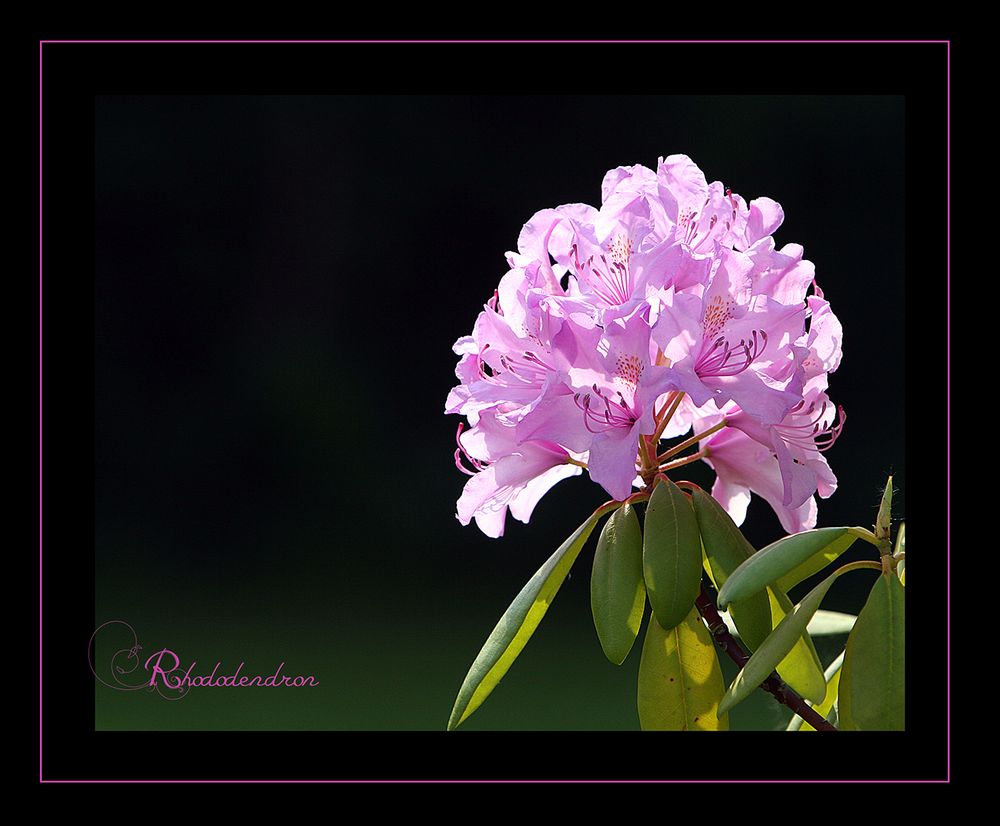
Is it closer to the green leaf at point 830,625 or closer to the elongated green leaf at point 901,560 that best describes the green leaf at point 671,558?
the elongated green leaf at point 901,560

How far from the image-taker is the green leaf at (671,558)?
64 cm

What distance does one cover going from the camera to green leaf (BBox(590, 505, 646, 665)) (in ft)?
2.12

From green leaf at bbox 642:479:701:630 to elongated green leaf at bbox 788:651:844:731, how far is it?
0.47 ft

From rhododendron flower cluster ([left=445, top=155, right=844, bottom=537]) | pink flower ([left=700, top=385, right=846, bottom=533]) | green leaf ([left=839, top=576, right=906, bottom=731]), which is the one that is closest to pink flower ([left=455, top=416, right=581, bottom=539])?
rhododendron flower cluster ([left=445, top=155, right=844, bottom=537])

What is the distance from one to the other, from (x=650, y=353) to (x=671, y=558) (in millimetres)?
121

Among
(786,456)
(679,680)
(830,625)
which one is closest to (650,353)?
(786,456)

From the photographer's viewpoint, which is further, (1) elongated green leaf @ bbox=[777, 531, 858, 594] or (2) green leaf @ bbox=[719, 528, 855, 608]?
(1) elongated green leaf @ bbox=[777, 531, 858, 594]

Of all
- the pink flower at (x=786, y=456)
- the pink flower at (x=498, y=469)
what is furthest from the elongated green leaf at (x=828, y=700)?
the pink flower at (x=498, y=469)

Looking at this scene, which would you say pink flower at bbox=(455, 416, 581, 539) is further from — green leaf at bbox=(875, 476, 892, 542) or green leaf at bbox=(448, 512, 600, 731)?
green leaf at bbox=(875, 476, 892, 542)

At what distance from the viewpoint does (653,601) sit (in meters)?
0.64
